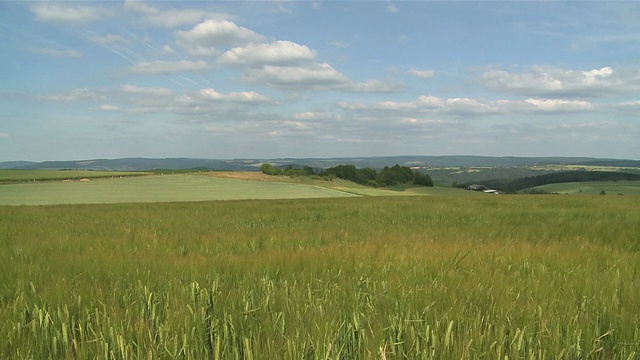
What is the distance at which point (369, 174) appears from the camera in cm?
8069

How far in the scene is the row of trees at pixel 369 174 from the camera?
68.6m

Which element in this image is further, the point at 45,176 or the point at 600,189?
the point at 45,176

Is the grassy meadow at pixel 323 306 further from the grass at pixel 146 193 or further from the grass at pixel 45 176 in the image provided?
the grass at pixel 45 176

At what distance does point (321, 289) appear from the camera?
2.79 m

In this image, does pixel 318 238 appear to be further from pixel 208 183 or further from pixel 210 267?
pixel 208 183

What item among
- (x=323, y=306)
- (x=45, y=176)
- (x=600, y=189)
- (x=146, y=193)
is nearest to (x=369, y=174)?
(x=600, y=189)

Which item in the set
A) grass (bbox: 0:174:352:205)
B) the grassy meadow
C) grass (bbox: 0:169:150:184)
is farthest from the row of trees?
the grassy meadow

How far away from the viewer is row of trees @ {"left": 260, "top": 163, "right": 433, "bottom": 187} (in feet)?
225

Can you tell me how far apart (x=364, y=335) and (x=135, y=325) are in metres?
1.17

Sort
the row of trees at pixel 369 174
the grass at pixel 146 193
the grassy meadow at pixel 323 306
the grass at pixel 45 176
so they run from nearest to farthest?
the grassy meadow at pixel 323 306, the grass at pixel 146 193, the grass at pixel 45 176, the row of trees at pixel 369 174

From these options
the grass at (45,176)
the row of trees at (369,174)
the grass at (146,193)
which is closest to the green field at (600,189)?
the row of trees at (369,174)

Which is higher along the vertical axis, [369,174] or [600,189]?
[369,174]

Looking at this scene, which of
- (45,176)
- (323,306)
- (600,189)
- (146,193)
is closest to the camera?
(323,306)

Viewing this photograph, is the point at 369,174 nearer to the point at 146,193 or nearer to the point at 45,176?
the point at 146,193
